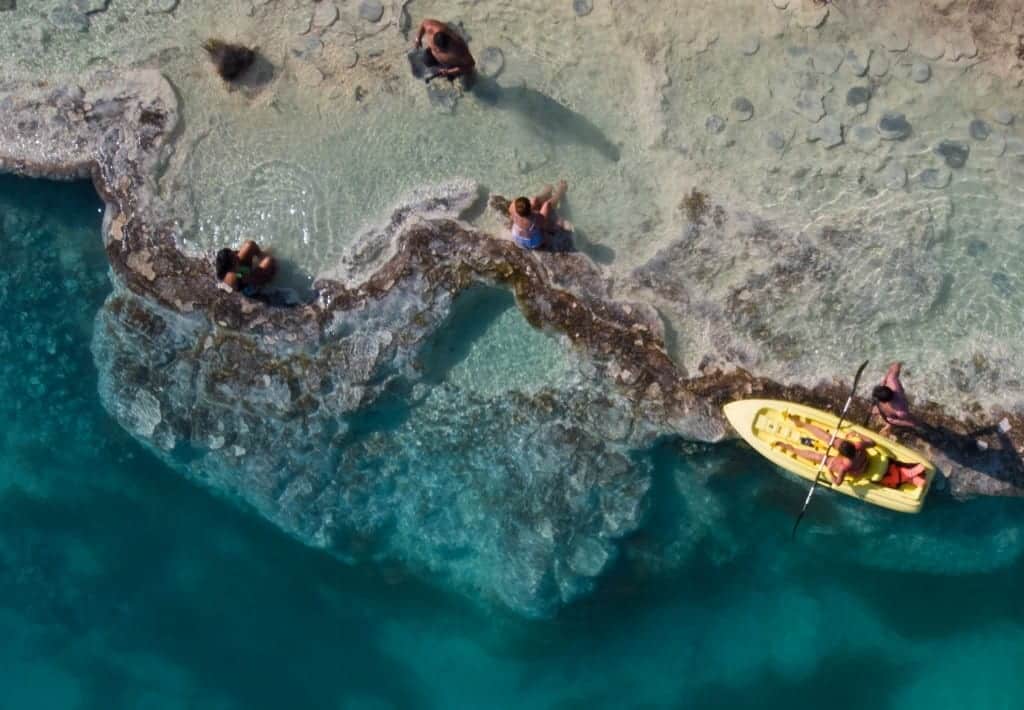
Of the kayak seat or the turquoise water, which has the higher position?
the kayak seat

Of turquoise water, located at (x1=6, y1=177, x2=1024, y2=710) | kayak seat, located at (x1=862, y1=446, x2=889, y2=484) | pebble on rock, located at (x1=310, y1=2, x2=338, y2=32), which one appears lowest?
→ turquoise water, located at (x1=6, y1=177, x2=1024, y2=710)

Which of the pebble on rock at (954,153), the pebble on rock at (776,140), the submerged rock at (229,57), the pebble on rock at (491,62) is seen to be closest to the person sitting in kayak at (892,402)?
the pebble on rock at (954,153)

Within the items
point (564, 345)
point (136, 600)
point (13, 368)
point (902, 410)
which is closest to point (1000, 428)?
point (902, 410)

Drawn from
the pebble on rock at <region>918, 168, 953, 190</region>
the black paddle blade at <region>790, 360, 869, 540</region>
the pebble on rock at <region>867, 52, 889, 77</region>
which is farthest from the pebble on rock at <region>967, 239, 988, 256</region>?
the pebble on rock at <region>867, 52, 889, 77</region>

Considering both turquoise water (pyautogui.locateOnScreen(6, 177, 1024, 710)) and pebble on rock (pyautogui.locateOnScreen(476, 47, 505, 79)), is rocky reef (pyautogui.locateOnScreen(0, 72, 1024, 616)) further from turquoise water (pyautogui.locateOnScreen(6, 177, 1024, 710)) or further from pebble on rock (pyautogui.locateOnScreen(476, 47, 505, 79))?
pebble on rock (pyautogui.locateOnScreen(476, 47, 505, 79))

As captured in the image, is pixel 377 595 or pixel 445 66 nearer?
pixel 445 66

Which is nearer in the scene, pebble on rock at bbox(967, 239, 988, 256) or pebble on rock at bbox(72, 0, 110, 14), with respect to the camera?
pebble on rock at bbox(967, 239, 988, 256)

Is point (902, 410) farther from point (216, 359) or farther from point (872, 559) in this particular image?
point (216, 359)
